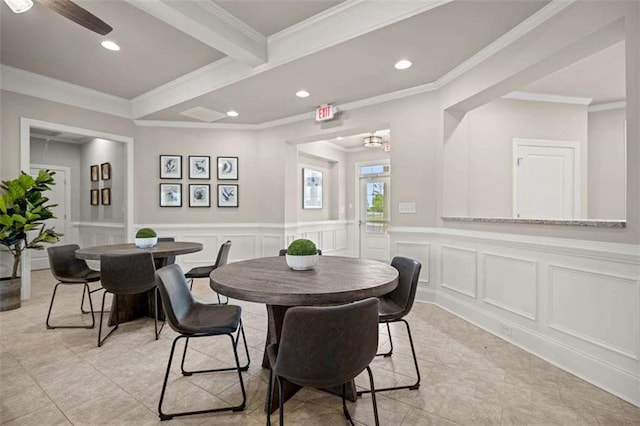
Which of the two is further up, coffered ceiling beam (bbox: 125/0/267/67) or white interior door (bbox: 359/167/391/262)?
coffered ceiling beam (bbox: 125/0/267/67)

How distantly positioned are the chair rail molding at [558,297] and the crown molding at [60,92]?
512cm

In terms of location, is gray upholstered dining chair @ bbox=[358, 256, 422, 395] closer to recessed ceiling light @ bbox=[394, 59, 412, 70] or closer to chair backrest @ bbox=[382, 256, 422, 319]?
chair backrest @ bbox=[382, 256, 422, 319]

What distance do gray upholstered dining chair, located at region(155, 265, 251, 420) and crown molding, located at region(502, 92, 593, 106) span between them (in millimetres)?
4366

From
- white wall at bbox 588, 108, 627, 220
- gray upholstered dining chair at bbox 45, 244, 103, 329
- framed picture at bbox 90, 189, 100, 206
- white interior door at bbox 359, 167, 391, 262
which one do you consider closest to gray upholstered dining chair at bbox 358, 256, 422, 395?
gray upholstered dining chair at bbox 45, 244, 103, 329

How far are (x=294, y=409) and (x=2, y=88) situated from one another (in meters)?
4.94

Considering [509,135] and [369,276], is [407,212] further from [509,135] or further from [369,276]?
[369,276]

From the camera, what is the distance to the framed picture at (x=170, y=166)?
518 centimetres

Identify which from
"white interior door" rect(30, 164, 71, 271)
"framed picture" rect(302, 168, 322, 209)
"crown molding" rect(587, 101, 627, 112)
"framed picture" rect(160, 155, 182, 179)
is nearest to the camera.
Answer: "crown molding" rect(587, 101, 627, 112)

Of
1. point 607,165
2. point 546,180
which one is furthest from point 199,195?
point 607,165

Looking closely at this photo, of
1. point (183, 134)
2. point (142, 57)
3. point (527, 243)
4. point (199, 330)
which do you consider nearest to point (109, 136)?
point (183, 134)

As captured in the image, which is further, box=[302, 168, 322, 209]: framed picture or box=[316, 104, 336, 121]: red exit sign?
box=[302, 168, 322, 209]: framed picture

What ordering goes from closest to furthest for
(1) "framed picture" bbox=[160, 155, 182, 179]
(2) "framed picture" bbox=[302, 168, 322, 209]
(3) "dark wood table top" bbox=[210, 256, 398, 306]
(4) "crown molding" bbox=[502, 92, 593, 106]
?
(3) "dark wood table top" bbox=[210, 256, 398, 306] → (4) "crown molding" bbox=[502, 92, 593, 106] → (1) "framed picture" bbox=[160, 155, 182, 179] → (2) "framed picture" bbox=[302, 168, 322, 209]

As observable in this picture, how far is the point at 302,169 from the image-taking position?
6.52 m

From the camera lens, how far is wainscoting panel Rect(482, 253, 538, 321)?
2.54 meters
